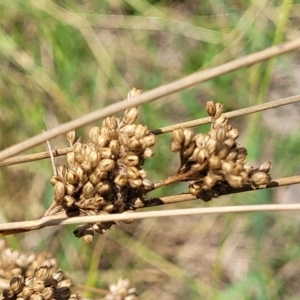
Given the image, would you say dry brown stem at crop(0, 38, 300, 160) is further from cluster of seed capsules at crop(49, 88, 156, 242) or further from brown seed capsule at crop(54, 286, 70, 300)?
brown seed capsule at crop(54, 286, 70, 300)

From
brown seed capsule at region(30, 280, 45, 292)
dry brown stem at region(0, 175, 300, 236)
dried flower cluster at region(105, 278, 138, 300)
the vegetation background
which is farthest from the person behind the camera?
the vegetation background

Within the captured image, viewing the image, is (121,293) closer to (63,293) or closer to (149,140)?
(63,293)

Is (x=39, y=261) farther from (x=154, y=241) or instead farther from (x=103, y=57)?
(x=103, y=57)

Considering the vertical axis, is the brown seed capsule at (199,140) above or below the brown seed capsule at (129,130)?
below

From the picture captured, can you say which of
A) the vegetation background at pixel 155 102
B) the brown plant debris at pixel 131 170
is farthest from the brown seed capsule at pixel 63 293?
the vegetation background at pixel 155 102

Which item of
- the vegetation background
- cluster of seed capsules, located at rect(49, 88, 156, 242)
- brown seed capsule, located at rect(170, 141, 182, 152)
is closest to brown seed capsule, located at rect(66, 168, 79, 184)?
cluster of seed capsules, located at rect(49, 88, 156, 242)

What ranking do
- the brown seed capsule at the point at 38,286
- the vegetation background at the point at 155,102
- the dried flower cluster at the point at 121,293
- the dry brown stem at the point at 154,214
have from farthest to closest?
1. the vegetation background at the point at 155,102
2. the dried flower cluster at the point at 121,293
3. the brown seed capsule at the point at 38,286
4. the dry brown stem at the point at 154,214

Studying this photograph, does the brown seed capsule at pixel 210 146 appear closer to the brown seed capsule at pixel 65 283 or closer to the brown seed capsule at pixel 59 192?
the brown seed capsule at pixel 59 192
